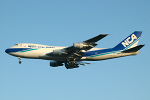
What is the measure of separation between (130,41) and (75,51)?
14.4 m

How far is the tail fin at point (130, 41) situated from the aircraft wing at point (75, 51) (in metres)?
10.2

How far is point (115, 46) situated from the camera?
2394 inches

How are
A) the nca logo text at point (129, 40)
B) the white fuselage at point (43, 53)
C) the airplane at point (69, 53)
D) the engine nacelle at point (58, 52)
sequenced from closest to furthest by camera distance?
the engine nacelle at point (58, 52), the airplane at point (69, 53), the white fuselage at point (43, 53), the nca logo text at point (129, 40)

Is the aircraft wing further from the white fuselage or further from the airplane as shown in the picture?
the white fuselage

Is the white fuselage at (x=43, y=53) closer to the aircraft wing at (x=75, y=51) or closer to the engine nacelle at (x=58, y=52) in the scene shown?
the aircraft wing at (x=75, y=51)

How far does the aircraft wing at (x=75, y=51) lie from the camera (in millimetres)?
50894

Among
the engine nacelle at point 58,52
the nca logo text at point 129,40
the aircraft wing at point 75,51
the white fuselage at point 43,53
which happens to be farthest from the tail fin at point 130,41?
the engine nacelle at point 58,52

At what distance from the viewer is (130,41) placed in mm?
62062

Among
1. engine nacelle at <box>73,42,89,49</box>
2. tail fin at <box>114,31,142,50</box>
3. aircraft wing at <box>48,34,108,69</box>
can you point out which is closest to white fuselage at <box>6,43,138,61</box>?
aircraft wing at <box>48,34,108,69</box>

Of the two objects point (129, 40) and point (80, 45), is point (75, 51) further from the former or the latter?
point (129, 40)

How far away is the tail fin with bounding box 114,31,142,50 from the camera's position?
61.0 meters

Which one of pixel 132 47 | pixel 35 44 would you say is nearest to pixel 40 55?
pixel 35 44

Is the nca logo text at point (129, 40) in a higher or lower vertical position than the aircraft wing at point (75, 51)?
higher

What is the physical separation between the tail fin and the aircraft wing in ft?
33.6
